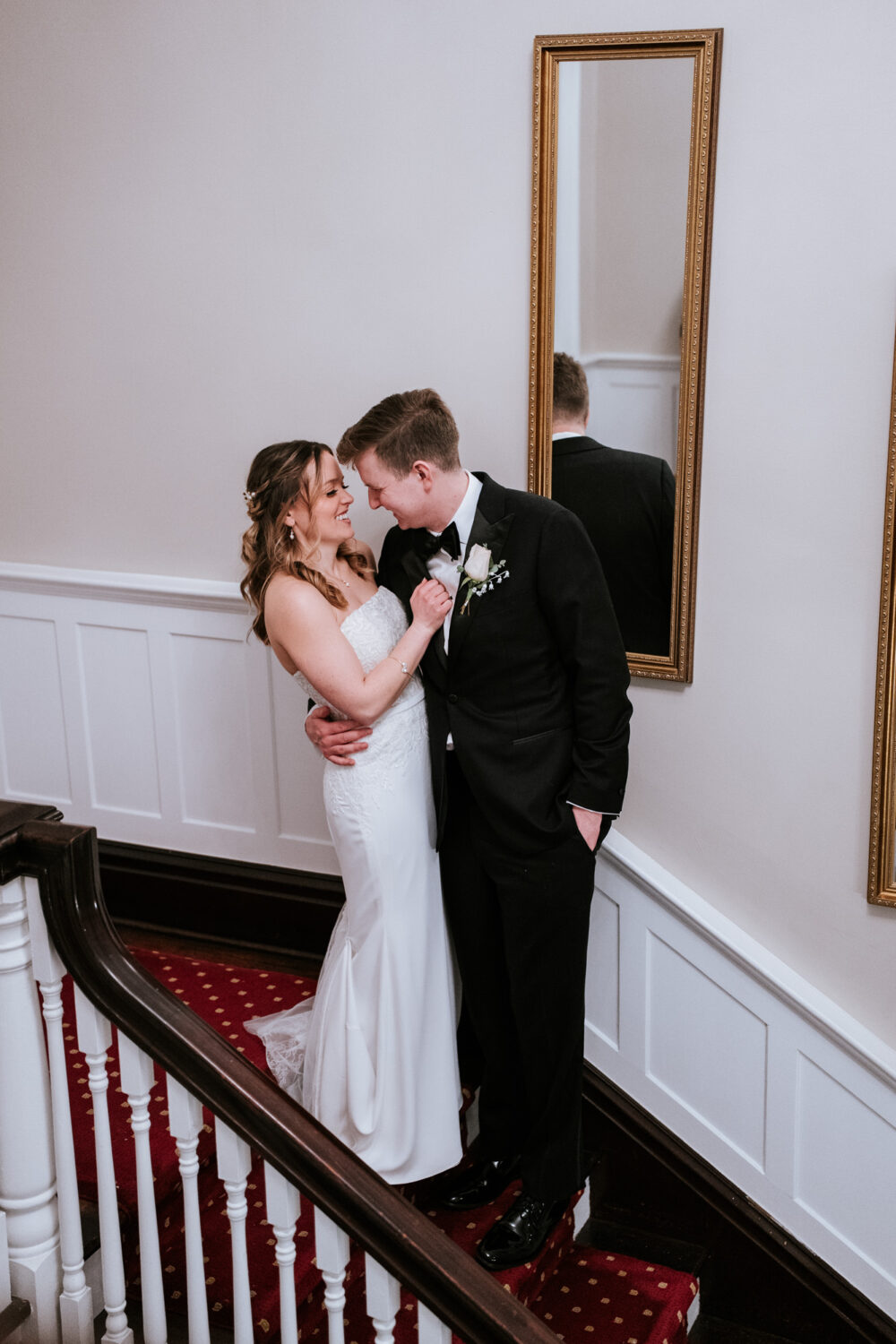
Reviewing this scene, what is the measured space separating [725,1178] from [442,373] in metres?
2.26

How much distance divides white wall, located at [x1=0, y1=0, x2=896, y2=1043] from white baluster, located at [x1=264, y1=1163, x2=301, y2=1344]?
1710mm

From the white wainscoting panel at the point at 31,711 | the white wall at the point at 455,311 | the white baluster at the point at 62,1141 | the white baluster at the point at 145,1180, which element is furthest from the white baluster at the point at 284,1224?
the white wainscoting panel at the point at 31,711

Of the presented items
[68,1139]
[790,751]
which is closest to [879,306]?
[790,751]

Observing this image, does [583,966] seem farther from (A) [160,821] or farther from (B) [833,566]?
(A) [160,821]

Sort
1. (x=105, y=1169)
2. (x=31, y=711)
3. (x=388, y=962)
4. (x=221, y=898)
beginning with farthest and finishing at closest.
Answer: (x=31, y=711) < (x=221, y=898) < (x=388, y=962) < (x=105, y=1169)

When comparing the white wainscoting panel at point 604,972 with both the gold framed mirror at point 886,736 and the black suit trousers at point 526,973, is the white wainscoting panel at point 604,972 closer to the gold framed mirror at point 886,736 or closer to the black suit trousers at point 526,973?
the black suit trousers at point 526,973

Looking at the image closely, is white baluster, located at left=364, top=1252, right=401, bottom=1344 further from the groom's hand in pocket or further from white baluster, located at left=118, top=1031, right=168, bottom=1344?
the groom's hand in pocket

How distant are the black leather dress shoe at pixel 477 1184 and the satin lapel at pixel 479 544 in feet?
4.25

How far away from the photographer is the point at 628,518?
128 inches

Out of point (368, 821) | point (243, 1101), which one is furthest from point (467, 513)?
point (243, 1101)

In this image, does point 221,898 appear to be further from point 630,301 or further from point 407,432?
point 630,301

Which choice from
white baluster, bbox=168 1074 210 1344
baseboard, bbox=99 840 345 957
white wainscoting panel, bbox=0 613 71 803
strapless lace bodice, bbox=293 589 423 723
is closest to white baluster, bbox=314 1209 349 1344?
white baluster, bbox=168 1074 210 1344

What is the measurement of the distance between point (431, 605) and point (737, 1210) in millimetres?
1868

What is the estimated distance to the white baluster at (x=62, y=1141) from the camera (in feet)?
6.30
